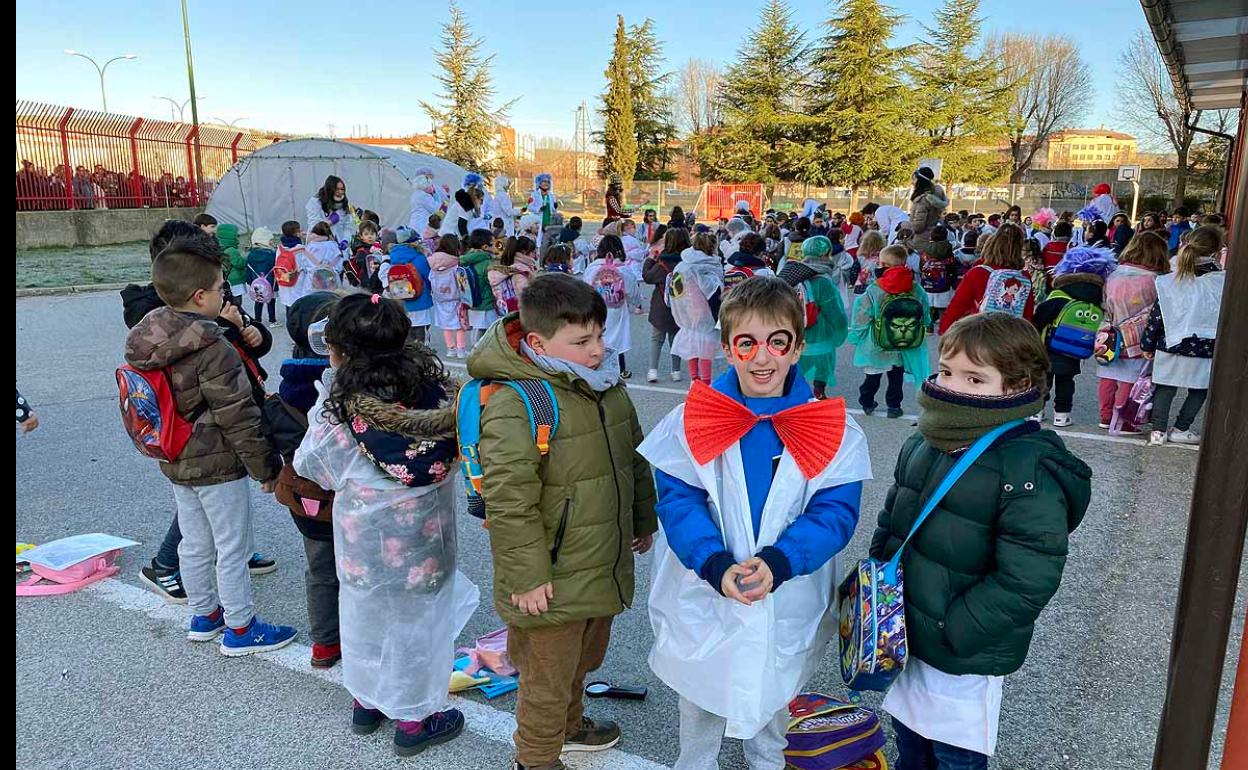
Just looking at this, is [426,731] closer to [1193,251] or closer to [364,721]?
[364,721]

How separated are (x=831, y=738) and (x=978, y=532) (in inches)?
35.7

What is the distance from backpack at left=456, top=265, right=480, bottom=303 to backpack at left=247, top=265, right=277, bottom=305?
3533 mm

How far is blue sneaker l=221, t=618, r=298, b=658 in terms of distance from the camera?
331cm

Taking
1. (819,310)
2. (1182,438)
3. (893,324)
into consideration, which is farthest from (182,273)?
(1182,438)

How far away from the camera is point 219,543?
327cm

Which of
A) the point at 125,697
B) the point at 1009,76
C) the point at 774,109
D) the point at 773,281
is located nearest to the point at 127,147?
the point at 125,697

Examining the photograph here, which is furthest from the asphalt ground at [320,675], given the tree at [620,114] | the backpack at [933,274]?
the tree at [620,114]

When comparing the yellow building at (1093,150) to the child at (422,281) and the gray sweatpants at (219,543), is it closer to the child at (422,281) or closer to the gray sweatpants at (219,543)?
the child at (422,281)

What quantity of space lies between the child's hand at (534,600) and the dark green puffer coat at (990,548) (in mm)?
1002

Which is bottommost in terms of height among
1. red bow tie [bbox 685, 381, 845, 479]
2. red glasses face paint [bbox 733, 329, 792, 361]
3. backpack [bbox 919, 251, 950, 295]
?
red bow tie [bbox 685, 381, 845, 479]

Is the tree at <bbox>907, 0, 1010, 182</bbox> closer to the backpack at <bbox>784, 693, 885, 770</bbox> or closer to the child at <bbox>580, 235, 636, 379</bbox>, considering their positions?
the child at <bbox>580, 235, 636, 379</bbox>

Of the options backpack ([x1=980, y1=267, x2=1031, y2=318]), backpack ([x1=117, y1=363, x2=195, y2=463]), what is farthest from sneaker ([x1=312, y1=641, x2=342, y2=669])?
backpack ([x1=980, y1=267, x2=1031, y2=318])

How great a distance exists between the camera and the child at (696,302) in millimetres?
7410

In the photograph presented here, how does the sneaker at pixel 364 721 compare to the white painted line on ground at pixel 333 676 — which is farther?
the sneaker at pixel 364 721
